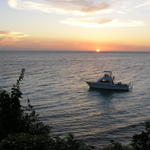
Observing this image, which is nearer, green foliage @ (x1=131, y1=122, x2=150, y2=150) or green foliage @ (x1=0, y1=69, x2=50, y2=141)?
green foliage @ (x1=131, y1=122, x2=150, y2=150)

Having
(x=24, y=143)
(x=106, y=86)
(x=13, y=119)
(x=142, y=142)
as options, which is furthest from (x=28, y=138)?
(x=106, y=86)

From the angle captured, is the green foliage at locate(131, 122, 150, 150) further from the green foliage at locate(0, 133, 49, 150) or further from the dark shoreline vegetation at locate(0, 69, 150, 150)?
the green foliage at locate(0, 133, 49, 150)

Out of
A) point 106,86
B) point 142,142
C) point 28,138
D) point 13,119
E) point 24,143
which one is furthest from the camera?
point 106,86

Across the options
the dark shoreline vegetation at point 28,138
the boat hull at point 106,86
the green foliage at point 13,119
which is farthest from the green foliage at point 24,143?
the boat hull at point 106,86

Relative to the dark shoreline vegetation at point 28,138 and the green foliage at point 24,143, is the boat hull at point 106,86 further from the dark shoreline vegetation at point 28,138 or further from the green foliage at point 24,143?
the green foliage at point 24,143

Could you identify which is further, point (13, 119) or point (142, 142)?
point (13, 119)

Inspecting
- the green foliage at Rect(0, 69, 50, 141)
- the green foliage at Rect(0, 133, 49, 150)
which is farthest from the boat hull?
the green foliage at Rect(0, 133, 49, 150)

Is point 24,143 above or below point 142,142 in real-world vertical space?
above

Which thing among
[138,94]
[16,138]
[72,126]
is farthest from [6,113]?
[138,94]

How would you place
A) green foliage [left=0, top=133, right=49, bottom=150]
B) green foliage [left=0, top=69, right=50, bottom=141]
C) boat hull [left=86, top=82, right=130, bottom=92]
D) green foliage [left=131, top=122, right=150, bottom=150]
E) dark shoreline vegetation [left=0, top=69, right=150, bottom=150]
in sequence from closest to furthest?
green foliage [left=0, top=133, right=49, bottom=150] < dark shoreline vegetation [left=0, top=69, right=150, bottom=150] < green foliage [left=131, top=122, right=150, bottom=150] < green foliage [left=0, top=69, right=50, bottom=141] < boat hull [left=86, top=82, right=130, bottom=92]

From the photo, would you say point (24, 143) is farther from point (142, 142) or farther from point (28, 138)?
point (142, 142)

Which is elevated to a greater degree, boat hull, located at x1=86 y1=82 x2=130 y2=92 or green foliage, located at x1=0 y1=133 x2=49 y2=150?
green foliage, located at x1=0 y1=133 x2=49 y2=150

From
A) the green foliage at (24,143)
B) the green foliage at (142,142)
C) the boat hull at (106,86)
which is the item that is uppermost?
the green foliage at (24,143)

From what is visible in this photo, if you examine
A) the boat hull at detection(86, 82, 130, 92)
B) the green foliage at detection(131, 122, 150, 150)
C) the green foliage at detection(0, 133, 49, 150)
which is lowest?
the boat hull at detection(86, 82, 130, 92)
